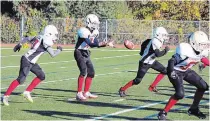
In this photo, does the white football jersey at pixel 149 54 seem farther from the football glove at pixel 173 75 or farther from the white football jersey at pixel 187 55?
the football glove at pixel 173 75

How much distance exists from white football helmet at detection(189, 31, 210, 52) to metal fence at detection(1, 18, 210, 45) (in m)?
30.0

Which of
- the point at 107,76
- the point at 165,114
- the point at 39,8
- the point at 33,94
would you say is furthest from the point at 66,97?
the point at 39,8

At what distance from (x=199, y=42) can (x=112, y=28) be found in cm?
3078

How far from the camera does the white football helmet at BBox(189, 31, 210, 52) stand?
29.2 ft

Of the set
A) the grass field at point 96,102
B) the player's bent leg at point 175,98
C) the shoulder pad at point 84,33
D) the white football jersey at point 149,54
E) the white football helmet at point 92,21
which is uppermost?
the white football helmet at point 92,21

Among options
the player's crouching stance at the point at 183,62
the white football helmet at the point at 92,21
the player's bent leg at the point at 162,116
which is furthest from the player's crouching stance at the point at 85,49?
the player's bent leg at the point at 162,116

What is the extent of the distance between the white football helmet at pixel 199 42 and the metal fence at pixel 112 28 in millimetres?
29966

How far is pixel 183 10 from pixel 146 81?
93.2 feet

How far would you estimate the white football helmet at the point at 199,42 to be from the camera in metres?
8.90

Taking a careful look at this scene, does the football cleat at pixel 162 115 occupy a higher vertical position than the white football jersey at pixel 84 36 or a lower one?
lower

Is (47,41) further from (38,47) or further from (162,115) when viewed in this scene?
(162,115)

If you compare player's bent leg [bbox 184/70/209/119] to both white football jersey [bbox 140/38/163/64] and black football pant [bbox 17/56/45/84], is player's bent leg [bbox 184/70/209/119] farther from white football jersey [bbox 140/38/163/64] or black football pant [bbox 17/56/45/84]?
black football pant [bbox 17/56/45/84]

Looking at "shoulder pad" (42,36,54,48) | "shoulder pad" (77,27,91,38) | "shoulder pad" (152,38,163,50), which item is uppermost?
"shoulder pad" (77,27,91,38)

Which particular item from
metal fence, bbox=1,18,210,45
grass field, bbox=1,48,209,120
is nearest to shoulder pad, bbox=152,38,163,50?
grass field, bbox=1,48,209,120
